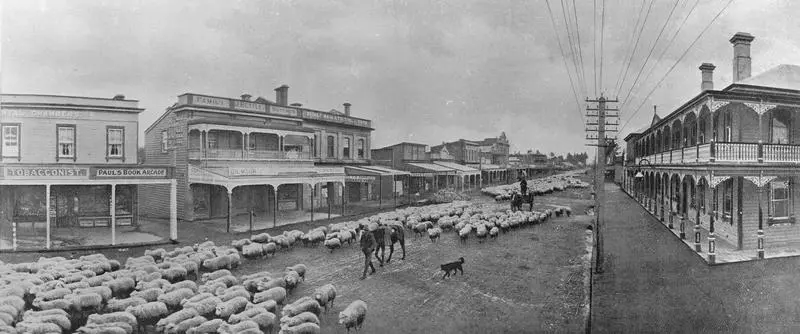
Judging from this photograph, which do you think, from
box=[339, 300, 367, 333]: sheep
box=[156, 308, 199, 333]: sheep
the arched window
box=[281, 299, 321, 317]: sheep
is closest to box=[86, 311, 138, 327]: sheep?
box=[156, 308, 199, 333]: sheep

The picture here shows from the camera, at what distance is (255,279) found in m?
10.1

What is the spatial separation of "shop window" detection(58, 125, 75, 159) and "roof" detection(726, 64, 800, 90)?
88.9 feet

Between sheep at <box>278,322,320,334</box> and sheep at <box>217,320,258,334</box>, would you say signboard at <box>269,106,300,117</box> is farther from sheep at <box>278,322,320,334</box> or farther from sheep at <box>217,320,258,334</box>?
sheep at <box>278,322,320,334</box>

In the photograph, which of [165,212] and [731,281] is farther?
[165,212]

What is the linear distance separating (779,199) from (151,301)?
2071 cm

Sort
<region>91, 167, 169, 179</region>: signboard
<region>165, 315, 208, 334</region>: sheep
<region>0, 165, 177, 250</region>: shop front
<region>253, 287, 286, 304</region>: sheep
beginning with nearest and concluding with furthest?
<region>165, 315, 208, 334</region>: sheep
<region>253, 287, 286, 304</region>: sheep
<region>0, 165, 177, 250</region>: shop front
<region>91, 167, 169, 179</region>: signboard

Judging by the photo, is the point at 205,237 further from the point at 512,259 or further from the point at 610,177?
the point at 610,177

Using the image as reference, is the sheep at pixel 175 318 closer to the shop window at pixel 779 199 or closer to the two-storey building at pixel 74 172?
the two-storey building at pixel 74 172

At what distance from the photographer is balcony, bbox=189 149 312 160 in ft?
67.2

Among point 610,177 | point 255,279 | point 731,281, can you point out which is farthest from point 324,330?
point 610,177

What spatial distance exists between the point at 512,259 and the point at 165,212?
17568 millimetres

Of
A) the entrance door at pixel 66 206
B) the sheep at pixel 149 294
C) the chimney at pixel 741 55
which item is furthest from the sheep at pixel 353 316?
the chimney at pixel 741 55

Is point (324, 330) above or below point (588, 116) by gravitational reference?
below

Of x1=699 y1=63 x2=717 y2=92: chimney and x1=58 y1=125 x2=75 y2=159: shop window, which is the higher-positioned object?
x1=699 y1=63 x2=717 y2=92: chimney
